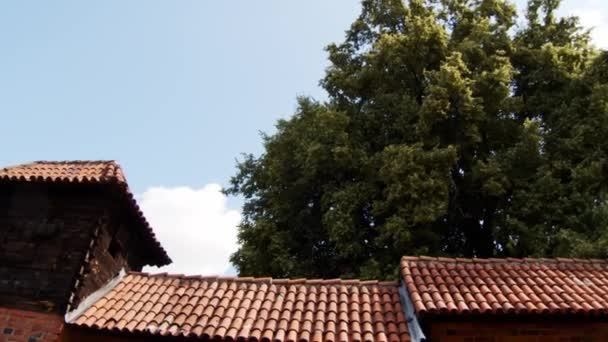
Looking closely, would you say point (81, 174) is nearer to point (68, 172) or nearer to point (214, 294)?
point (68, 172)

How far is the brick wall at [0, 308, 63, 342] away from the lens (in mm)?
7324

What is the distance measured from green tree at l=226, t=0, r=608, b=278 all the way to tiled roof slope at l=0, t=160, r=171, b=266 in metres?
5.86

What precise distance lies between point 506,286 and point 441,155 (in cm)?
594

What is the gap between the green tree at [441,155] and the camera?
13.0 m

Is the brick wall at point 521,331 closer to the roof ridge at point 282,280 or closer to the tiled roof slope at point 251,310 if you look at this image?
the tiled roof slope at point 251,310

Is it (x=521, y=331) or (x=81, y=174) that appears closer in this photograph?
(x=521, y=331)

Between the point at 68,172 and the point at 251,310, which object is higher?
the point at 68,172

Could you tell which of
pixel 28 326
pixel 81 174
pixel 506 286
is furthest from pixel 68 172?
pixel 506 286

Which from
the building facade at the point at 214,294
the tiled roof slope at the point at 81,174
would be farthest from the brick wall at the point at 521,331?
the tiled roof slope at the point at 81,174

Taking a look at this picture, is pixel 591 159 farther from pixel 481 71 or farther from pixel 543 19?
pixel 543 19

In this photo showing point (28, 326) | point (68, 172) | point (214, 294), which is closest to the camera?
point (28, 326)

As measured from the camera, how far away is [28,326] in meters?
7.40

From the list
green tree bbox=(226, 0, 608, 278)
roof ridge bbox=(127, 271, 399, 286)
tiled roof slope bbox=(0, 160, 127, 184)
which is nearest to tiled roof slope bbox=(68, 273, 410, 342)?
roof ridge bbox=(127, 271, 399, 286)

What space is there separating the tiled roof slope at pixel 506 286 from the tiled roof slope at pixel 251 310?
1.91ft
